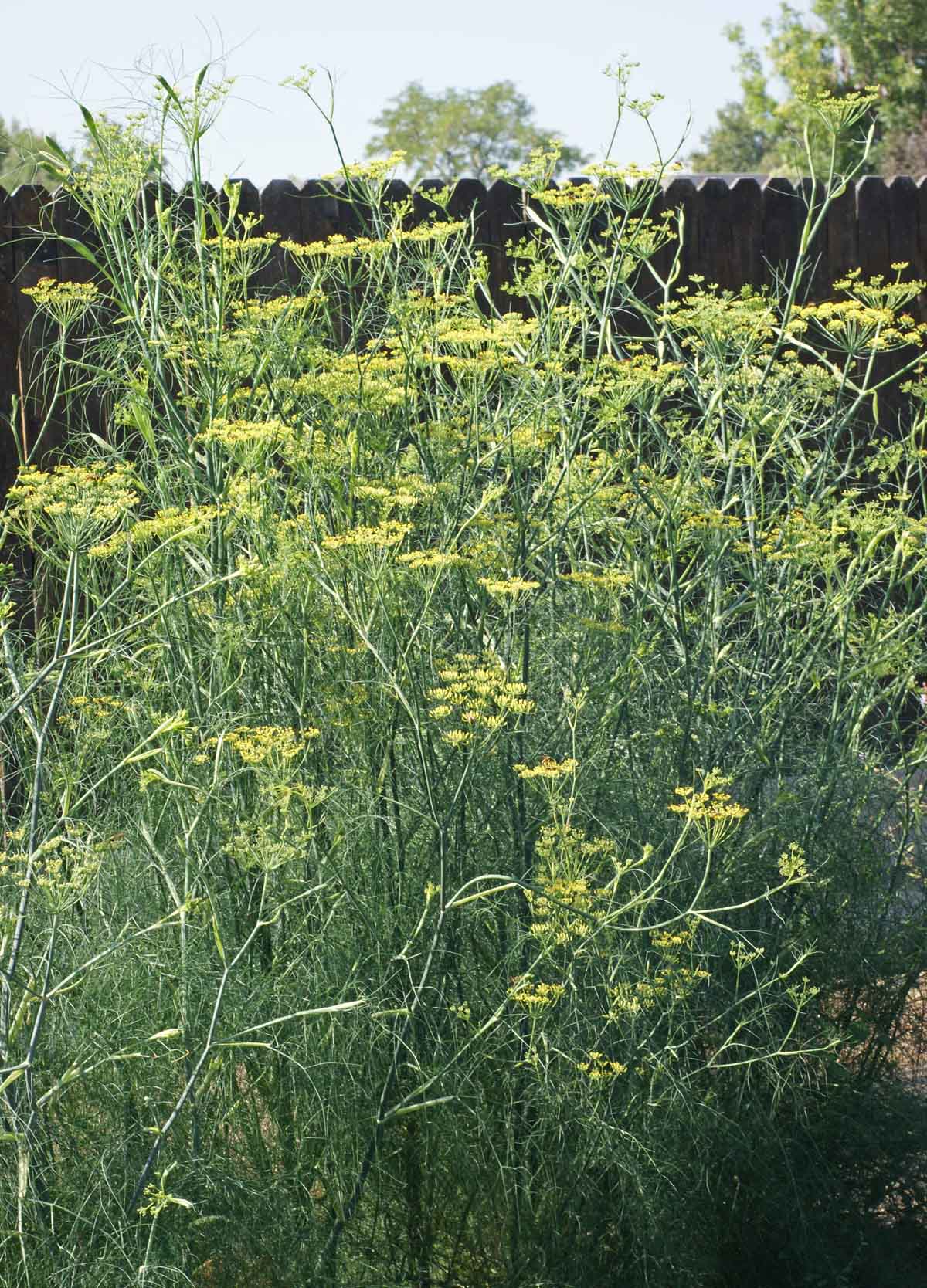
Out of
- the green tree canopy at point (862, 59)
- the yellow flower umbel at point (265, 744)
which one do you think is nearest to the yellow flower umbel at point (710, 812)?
the yellow flower umbel at point (265, 744)

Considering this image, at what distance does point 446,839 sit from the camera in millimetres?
2621

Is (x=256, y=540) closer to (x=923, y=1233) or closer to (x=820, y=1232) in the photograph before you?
(x=820, y=1232)

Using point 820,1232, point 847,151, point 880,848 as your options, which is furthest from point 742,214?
point 847,151

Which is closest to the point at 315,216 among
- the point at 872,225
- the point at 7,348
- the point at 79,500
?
the point at 7,348

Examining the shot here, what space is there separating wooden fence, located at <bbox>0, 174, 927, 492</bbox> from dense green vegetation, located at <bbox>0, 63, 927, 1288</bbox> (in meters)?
2.01

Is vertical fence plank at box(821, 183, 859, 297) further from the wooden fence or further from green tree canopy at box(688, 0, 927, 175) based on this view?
green tree canopy at box(688, 0, 927, 175)

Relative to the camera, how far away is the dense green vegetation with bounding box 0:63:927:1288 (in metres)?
2.62

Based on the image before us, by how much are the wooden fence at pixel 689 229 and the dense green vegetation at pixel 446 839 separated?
2.01 m

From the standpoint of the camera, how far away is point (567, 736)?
3127 mm

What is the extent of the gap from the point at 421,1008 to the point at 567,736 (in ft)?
2.27

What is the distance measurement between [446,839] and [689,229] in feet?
14.9

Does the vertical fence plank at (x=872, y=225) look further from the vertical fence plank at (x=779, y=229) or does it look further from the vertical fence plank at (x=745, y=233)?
the vertical fence plank at (x=745, y=233)

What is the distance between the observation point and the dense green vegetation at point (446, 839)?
2615 mm

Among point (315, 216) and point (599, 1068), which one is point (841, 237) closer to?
point (315, 216)
